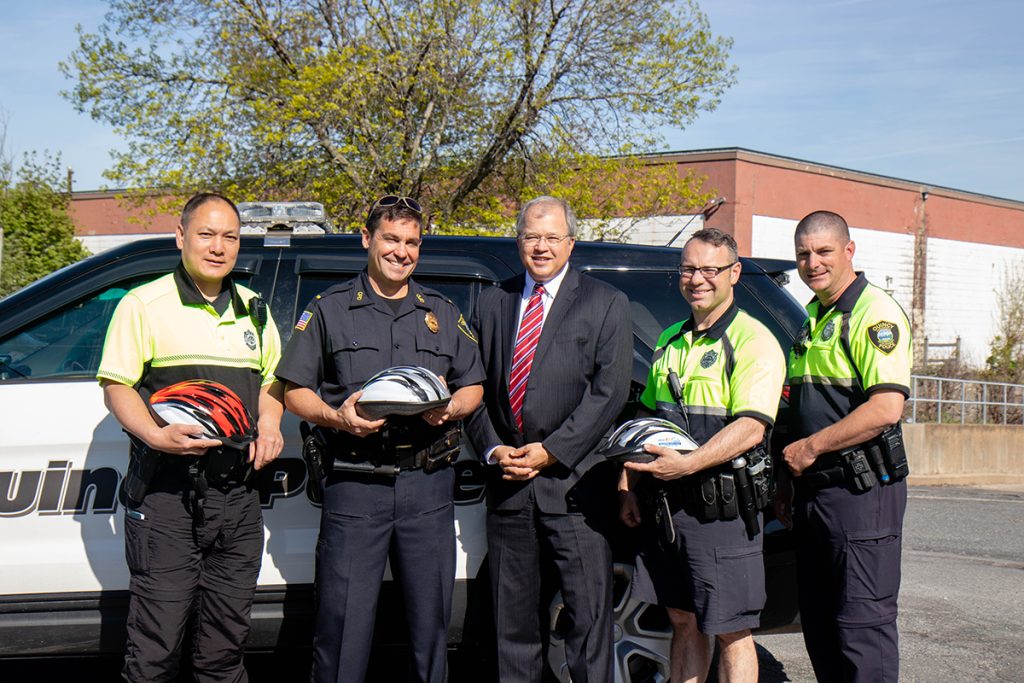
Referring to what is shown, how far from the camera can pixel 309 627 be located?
392 centimetres

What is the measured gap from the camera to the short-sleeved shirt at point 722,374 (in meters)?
3.47

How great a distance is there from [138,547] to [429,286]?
1606mm

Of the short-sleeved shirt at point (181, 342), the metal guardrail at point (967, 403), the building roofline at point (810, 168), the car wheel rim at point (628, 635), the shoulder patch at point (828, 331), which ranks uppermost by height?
the building roofline at point (810, 168)

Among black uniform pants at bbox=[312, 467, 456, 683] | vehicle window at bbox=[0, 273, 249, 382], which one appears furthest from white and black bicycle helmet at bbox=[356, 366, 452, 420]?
vehicle window at bbox=[0, 273, 249, 382]

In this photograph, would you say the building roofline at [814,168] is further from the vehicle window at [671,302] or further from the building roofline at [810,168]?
the vehicle window at [671,302]

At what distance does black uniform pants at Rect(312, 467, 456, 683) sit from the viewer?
3.53 meters

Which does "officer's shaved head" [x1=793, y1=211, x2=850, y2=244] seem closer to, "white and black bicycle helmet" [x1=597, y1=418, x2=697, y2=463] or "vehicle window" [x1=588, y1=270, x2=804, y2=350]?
"vehicle window" [x1=588, y1=270, x2=804, y2=350]

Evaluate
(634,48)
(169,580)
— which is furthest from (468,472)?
(634,48)

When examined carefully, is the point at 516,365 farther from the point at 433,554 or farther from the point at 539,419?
the point at 433,554

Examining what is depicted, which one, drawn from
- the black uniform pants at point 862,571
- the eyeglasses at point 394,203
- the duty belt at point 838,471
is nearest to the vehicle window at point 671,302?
the duty belt at point 838,471

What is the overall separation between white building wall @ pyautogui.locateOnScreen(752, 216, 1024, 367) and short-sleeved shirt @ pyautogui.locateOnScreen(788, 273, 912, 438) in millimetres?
23077

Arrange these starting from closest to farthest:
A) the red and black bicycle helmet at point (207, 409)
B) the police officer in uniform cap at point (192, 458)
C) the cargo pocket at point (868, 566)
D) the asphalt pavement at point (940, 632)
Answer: the red and black bicycle helmet at point (207, 409), the police officer in uniform cap at point (192, 458), the cargo pocket at point (868, 566), the asphalt pavement at point (940, 632)

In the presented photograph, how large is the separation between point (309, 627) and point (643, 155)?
1434 centimetres

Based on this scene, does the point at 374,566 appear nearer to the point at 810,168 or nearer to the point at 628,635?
the point at 628,635
